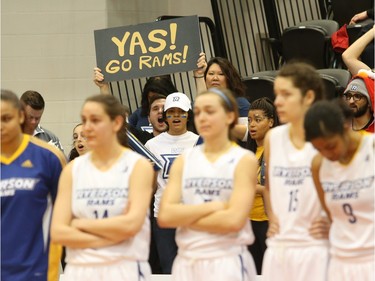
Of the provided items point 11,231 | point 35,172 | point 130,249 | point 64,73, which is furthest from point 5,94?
point 64,73

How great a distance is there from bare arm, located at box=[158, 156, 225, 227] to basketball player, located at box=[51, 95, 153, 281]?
0.10 m

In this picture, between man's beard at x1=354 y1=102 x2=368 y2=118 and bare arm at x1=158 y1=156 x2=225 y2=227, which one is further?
man's beard at x1=354 y1=102 x2=368 y2=118

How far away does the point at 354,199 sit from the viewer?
162 inches

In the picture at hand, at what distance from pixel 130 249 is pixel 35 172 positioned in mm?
756

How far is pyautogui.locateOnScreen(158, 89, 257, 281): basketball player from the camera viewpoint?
14.1 feet

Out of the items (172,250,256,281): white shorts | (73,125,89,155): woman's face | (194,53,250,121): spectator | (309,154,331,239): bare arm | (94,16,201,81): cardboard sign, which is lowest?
(172,250,256,281): white shorts

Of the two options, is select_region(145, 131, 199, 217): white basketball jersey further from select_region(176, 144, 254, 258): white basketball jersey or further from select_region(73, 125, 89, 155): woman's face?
select_region(176, 144, 254, 258): white basketball jersey

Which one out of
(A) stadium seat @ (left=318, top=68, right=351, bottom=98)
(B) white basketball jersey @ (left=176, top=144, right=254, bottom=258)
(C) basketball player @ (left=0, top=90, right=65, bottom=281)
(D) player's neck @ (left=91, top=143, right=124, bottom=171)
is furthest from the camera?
(A) stadium seat @ (left=318, top=68, right=351, bottom=98)

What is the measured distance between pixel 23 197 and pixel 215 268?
114cm

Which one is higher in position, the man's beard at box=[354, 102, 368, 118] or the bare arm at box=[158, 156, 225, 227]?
the man's beard at box=[354, 102, 368, 118]

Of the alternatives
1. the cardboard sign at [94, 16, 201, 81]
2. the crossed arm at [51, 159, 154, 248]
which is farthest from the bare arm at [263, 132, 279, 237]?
the cardboard sign at [94, 16, 201, 81]

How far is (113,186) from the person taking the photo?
439cm

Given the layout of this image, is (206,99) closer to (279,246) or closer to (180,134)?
(279,246)

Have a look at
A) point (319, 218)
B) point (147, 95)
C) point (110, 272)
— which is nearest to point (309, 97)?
point (319, 218)
